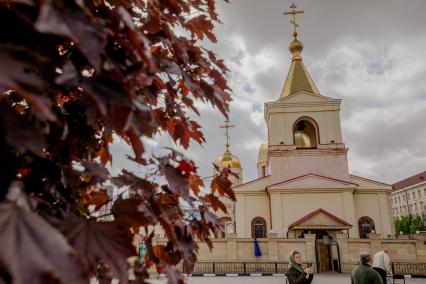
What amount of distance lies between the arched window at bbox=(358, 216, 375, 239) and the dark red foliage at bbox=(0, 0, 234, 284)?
26507 mm

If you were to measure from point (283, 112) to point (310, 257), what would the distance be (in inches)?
507

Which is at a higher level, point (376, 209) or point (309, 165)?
point (309, 165)

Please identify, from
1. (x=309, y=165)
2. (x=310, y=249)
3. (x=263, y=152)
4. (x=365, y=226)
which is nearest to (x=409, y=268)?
(x=310, y=249)

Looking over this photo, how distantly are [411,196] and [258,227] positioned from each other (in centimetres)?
5683

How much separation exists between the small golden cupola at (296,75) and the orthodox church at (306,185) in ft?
1.25

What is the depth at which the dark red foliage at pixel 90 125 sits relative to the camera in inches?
24.5

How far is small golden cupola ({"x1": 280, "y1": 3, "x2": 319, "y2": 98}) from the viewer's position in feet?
99.6

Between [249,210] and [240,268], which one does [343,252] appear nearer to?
[240,268]

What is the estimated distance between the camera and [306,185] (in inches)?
992

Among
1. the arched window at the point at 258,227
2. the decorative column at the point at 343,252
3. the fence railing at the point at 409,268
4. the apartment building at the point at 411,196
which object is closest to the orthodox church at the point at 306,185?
the arched window at the point at 258,227

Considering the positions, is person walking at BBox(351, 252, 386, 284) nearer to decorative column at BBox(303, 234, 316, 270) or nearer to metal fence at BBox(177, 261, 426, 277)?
metal fence at BBox(177, 261, 426, 277)

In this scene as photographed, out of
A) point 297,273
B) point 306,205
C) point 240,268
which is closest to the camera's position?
point 297,273

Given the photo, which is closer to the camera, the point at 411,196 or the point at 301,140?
the point at 301,140

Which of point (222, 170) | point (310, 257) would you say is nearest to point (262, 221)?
point (310, 257)
